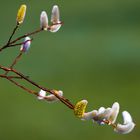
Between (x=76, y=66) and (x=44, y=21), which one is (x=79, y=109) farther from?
(x=76, y=66)

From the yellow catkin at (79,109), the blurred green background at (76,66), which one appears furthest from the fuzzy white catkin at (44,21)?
the blurred green background at (76,66)

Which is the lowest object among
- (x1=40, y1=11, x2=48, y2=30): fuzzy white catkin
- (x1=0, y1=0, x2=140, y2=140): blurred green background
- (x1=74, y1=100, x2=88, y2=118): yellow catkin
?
(x1=74, y1=100, x2=88, y2=118): yellow catkin

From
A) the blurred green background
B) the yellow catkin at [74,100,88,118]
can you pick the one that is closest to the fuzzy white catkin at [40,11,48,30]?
the yellow catkin at [74,100,88,118]

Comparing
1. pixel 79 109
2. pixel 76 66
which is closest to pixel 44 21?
pixel 79 109

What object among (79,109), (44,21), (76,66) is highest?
(76,66)

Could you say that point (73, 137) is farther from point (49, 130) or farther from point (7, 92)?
point (7, 92)

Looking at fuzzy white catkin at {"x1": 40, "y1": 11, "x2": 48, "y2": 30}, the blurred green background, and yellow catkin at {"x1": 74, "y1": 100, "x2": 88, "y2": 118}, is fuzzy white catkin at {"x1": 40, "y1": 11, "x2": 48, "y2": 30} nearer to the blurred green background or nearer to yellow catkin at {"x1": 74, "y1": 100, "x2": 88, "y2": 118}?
yellow catkin at {"x1": 74, "y1": 100, "x2": 88, "y2": 118}

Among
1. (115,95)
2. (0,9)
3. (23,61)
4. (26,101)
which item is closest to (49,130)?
(26,101)

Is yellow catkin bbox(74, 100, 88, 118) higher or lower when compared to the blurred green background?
lower

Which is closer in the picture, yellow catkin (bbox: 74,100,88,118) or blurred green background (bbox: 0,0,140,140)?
yellow catkin (bbox: 74,100,88,118)
